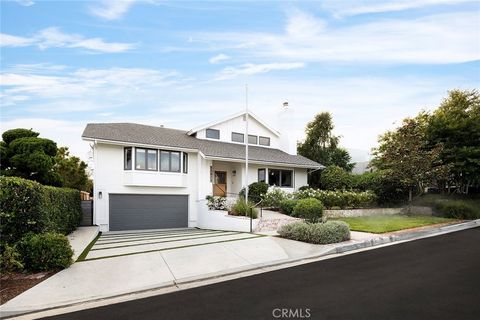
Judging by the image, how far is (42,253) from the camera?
7.88m

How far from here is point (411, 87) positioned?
16.7 m

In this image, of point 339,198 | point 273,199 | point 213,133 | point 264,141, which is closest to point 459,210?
point 339,198

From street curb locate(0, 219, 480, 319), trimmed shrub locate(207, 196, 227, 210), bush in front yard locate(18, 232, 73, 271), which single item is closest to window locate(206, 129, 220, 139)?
trimmed shrub locate(207, 196, 227, 210)

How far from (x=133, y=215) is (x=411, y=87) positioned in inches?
665

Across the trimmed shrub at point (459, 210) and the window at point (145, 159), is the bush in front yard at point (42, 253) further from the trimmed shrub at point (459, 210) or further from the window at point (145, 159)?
the trimmed shrub at point (459, 210)

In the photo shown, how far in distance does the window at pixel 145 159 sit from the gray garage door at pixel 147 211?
5.64ft

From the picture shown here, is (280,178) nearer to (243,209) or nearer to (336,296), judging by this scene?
(243,209)

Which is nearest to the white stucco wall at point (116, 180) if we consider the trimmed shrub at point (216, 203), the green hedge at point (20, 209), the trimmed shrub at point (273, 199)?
the trimmed shrub at point (216, 203)

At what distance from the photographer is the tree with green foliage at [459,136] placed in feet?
65.1

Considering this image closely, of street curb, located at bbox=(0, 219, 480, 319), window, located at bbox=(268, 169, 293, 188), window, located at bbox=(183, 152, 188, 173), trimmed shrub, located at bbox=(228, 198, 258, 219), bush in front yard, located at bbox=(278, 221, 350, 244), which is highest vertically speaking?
window, located at bbox=(183, 152, 188, 173)

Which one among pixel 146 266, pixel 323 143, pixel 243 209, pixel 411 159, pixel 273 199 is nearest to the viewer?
pixel 146 266

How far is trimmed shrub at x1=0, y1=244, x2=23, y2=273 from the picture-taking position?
24.5ft

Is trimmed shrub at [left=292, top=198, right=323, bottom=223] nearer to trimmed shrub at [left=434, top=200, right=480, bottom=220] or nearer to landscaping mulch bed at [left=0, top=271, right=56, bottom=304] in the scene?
trimmed shrub at [left=434, top=200, right=480, bottom=220]

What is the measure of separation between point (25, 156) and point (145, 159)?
5921 mm
